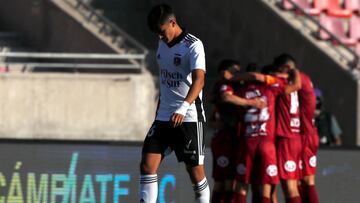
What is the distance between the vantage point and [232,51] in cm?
2103

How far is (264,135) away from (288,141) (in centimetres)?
38

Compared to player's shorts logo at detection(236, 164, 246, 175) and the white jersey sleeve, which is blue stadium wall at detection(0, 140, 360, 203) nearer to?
player's shorts logo at detection(236, 164, 246, 175)

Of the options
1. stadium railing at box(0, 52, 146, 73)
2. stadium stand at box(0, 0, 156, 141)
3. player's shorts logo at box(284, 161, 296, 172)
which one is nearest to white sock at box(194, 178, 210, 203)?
player's shorts logo at box(284, 161, 296, 172)

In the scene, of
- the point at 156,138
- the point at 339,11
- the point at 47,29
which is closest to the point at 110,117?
the point at 47,29

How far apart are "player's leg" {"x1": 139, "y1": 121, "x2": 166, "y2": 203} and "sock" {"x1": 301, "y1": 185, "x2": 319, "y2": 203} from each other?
2837 millimetres

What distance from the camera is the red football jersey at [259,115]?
11.7m

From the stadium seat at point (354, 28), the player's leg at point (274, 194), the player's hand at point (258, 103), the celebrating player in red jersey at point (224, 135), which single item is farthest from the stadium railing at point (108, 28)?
the player's hand at point (258, 103)

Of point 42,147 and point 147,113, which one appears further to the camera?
point 147,113

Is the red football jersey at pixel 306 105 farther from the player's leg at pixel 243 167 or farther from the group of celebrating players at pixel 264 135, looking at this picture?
the player's leg at pixel 243 167

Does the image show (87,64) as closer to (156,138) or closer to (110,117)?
(110,117)

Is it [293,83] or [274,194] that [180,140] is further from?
[274,194]

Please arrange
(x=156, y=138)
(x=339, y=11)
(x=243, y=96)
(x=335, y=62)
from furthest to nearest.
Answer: (x=339, y=11)
(x=335, y=62)
(x=243, y=96)
(x=156, y=138)

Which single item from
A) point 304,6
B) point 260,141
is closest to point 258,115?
point 260,141

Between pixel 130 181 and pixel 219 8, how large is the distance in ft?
30.1
